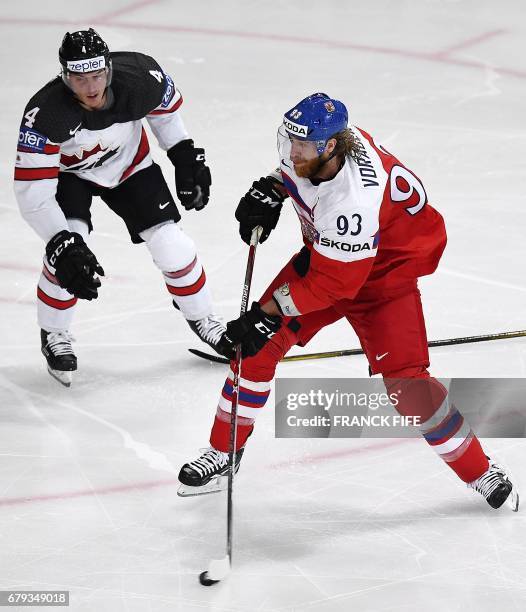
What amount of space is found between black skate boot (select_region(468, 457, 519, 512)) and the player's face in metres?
1.54

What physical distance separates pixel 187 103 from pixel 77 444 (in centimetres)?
325

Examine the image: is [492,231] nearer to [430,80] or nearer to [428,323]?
[428,323]

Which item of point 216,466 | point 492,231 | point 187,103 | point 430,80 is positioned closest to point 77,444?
point 216,466

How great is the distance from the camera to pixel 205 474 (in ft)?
11.0

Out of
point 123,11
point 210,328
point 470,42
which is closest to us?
point 210,328

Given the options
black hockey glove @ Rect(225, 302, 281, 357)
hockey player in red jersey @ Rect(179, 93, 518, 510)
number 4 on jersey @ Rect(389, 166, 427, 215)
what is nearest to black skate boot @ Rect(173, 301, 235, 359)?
hockey player in red jersey @ Rect(179, 93, 518, 510)

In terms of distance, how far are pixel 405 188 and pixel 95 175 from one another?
116 cm

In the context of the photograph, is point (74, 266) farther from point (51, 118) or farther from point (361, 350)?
point (361, 350)

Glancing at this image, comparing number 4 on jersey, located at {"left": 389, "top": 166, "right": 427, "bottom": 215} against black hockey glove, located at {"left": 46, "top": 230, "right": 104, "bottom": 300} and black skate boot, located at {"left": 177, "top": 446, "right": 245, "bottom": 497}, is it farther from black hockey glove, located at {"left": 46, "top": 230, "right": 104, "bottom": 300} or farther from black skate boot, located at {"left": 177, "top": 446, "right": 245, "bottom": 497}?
black hockey glove, located at {"left": 46, "top": 230, "right": 104, "bottom": 300}

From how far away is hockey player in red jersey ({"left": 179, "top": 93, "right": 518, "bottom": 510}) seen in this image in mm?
2949

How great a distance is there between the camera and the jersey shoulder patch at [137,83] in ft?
12.2

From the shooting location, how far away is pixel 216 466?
3363 millimetres

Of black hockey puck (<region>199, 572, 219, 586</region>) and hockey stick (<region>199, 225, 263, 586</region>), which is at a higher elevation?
hockey stick (<region>199, 225, 263, 586</region>)

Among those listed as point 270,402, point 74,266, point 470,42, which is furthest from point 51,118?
point 470,42
